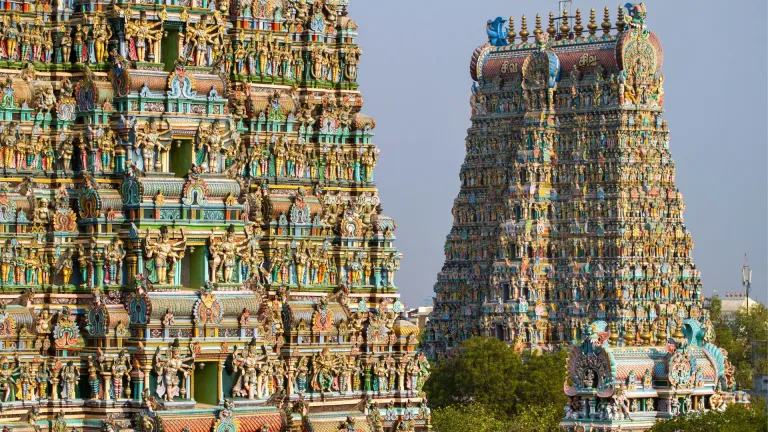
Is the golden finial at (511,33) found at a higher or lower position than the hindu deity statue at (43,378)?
higher

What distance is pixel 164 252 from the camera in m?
83.1

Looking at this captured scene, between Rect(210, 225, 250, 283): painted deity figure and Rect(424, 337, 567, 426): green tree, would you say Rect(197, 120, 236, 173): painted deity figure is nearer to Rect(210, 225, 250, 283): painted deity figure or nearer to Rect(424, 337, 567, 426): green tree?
Rect(210, 225, 250, 283): painted deity figure

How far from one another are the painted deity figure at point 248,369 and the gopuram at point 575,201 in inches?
2951

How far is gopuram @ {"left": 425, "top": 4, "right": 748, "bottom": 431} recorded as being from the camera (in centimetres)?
16175

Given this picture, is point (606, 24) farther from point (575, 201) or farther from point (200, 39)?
point (200, 39)

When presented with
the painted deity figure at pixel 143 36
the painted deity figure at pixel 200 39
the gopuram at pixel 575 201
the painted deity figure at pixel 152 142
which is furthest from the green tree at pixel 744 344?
the painted deity figure at pixel 152 142

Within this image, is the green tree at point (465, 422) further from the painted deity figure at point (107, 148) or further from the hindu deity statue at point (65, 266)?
the hindu deity statue at point (65, 266)

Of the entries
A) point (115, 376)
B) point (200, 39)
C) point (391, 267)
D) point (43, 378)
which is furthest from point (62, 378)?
point (391, 267)

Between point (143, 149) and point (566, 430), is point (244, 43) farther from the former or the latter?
point (566, 430)

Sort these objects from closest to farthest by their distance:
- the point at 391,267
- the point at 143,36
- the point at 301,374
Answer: the point at 143,36 → the point at 301,374 → the point at 391,267

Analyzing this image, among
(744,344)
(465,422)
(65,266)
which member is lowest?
(465,422)

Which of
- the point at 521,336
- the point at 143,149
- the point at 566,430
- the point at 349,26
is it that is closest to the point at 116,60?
the point at 143,149

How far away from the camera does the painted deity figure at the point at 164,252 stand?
273ft

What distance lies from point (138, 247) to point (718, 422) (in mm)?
33265
